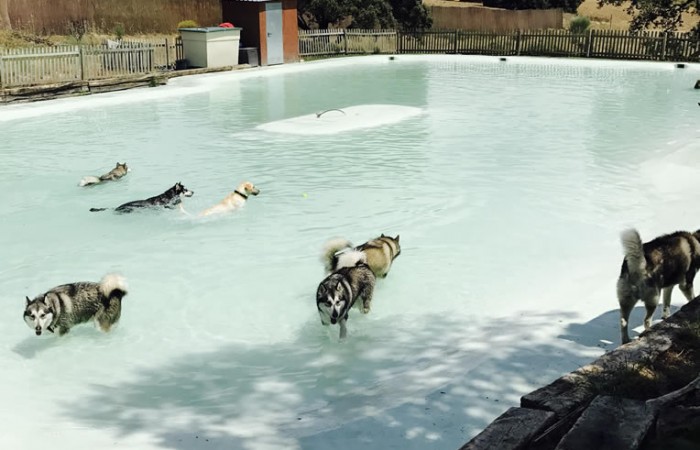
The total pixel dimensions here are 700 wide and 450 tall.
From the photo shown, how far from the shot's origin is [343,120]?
19906 millimetres


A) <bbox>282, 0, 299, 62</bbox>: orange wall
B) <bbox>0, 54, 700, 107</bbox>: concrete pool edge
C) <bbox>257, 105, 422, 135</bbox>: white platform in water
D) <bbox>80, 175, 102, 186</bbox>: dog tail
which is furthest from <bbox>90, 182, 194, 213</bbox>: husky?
<bbox>282, 0, 299, 62</bbox>: orange wall

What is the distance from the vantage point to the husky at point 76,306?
6949 mm

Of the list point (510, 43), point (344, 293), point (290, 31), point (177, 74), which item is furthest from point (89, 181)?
point (510, 43)

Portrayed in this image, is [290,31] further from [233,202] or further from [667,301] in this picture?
[667,301]

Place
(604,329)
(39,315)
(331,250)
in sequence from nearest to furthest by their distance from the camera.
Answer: (39,315) → (604,329) → (331,250)

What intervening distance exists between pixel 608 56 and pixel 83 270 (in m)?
33.0

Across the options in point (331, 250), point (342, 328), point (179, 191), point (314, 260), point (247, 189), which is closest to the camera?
point (342, 328)

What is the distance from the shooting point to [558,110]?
21.7 meters

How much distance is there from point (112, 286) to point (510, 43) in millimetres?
36288

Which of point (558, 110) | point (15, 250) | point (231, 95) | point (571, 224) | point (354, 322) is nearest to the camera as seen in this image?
point (354, 322)

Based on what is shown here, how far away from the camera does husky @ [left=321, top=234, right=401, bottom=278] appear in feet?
25.9

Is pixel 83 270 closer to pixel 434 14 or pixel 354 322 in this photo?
pixel 354 322

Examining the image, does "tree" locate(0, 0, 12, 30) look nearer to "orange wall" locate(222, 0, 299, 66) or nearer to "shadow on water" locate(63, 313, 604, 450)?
"orange wall" locate(222, 0, 299, 66)

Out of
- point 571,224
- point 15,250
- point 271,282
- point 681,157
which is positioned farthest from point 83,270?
point 681,157
